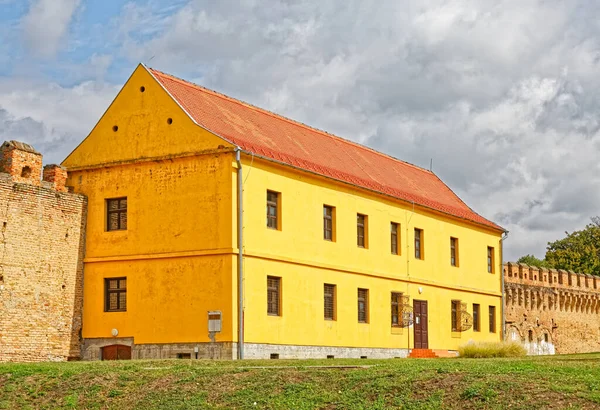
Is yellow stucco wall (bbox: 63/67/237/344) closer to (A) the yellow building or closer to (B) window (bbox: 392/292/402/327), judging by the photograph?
(A) the yellow building

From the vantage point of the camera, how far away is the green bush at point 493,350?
32.2m

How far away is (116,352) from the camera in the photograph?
31953mm

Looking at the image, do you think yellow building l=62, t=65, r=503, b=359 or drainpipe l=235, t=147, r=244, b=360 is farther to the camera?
yellow building l=62, t=65, r=503, b=359

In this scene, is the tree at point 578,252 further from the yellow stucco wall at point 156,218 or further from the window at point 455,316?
the yellow stucco wall at point 156,218

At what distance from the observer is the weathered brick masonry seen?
97.0 feet

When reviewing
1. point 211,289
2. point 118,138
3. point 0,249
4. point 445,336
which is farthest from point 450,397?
point 445,336

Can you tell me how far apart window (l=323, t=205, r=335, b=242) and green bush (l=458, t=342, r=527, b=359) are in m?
5.89

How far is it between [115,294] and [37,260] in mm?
2957

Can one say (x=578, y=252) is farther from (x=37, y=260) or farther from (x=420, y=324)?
(x=37, y=260)

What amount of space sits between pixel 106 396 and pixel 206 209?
10854mm

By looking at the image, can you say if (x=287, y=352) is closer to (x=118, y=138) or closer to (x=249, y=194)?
(x=249, y=194)

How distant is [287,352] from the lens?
1276 inches

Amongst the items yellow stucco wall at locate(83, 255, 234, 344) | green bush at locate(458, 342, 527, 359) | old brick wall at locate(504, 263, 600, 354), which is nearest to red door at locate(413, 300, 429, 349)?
green bush at locate(458, 342, 527, 359)

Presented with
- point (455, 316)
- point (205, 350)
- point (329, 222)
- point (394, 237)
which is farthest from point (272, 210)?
point (455, 316)
